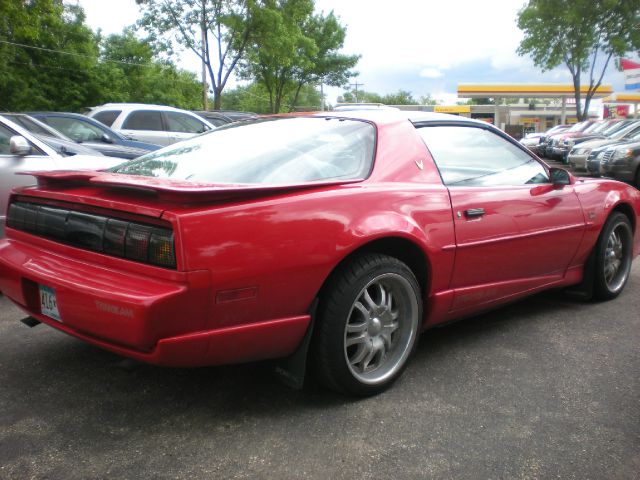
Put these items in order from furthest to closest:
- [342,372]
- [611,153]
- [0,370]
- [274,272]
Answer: [611,153] → [0,370] → [342,372] → [274,272]

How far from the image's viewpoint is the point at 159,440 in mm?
2287

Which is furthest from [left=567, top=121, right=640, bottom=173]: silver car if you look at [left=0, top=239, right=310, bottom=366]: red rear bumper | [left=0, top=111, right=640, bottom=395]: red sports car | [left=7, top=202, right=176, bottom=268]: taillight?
[left=7, top=202, right=176, bottom=268]: taillight

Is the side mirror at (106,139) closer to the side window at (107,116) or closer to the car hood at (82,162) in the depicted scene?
the side window at (107,116)

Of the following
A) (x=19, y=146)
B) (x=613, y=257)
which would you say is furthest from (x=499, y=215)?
(x=19, y=146)

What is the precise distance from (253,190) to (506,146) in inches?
82.2

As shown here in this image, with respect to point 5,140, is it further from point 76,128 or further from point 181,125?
point 181,125

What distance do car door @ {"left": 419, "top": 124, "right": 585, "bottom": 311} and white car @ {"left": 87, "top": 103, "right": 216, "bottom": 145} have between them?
882 cm

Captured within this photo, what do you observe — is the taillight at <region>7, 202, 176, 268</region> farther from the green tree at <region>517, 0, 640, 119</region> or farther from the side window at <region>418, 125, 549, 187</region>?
the green tree at <region>517, 0, 640, 119</region>

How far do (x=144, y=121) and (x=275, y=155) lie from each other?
968 cm

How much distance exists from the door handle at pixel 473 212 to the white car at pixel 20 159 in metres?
3.14

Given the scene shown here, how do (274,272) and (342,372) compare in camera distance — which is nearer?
(274,272)

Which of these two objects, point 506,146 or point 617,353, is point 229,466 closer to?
point 617,353

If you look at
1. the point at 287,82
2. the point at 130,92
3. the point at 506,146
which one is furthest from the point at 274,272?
the point at 130,92

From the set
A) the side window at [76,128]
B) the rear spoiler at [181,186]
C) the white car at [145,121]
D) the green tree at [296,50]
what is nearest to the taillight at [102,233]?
the rear spoiler at [181,186]
